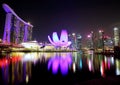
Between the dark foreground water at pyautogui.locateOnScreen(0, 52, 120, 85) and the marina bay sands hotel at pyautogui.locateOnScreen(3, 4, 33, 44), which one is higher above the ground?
the marina bay sands hotel at pyautogui.locateOnScreen(3, 4, 33, 44)

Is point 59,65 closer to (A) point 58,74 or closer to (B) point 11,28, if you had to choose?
(A) point 58,74

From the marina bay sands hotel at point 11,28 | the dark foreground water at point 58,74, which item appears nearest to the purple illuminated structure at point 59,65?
the dark foreground water at point 58,74

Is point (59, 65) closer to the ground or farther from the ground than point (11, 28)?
closer to the ground

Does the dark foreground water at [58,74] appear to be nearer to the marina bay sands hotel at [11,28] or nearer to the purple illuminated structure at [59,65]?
the purple illuminated structure at [59,65]

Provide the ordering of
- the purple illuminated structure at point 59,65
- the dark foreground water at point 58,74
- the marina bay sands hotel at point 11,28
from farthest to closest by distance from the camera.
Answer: the marina bay sands hotel at point 11,28 → the purple illuminated structure at point 59,65 → the dark foreground water at point 58,74

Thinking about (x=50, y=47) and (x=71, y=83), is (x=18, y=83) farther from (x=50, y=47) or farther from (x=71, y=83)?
(x=50, y=47)

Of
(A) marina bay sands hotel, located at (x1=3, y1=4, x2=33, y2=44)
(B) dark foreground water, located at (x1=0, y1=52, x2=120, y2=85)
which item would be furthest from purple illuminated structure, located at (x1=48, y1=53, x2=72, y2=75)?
(A) marina bay sands hotel, located at (x1=3, y1=4, x2=33, y2=44)

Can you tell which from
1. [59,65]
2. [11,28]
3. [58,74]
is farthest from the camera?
[11,28]

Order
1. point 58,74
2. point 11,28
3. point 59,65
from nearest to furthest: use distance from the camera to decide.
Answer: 1. point 58,74
2. point 59,65
3. point 11,28

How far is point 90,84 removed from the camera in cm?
1047

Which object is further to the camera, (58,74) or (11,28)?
(11,28)

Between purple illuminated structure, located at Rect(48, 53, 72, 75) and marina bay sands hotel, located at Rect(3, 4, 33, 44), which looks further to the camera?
marina bay sands hotel, located at Rect(3, 4, 33, 44)

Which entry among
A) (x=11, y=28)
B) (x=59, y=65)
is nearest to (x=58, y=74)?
(x=59, y=65)

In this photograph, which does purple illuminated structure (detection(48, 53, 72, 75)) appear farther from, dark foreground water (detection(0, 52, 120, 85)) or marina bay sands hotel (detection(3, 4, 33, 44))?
marina bay sands hotel (detection(3, 4, 33, 44))
